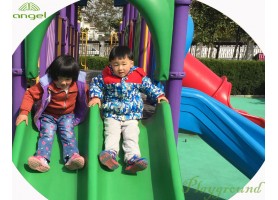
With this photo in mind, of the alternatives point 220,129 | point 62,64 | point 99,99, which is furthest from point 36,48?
point 220,129

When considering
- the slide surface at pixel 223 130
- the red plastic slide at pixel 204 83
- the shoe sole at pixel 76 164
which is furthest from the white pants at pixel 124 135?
the red plastic slide at pixel 204 83

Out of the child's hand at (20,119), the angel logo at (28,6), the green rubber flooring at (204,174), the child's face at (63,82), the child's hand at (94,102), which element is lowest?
the green rubber flooring at (204,174)

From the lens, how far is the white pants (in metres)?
2.93

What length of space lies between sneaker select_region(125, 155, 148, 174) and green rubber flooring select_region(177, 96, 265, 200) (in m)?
2.58

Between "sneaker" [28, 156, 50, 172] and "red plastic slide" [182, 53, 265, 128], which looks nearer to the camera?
"sneaker" [28, 156, 50, 172]

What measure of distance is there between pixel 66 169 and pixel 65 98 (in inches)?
24.3

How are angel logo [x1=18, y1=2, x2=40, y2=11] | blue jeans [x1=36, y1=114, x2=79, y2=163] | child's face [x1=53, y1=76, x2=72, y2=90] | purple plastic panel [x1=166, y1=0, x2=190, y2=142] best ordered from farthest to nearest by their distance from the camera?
angel logo [x1=18, y1=2, x2=40, y2=11]
purple plastic panel [x1=166, y1=0, x2=190, y2=142]
child's face [x1=53, y1=76, x2=72, y2=90]
blue jeans [x1=36, y1=114, x2=79, y2=163]

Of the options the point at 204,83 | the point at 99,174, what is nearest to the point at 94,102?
the point at 99,174

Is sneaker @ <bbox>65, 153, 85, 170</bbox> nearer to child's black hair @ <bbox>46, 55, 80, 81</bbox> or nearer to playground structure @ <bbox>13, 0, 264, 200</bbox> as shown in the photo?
playground structure @ <bbox>13, 0, 264, 200</bbox>

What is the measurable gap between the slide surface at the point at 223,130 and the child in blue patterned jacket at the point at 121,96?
29.9 inches

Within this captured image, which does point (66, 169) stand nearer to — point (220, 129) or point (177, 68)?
point (177, 68)

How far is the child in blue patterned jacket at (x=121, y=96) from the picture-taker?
3039 millimetres

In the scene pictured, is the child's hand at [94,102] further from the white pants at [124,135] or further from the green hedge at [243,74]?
the green hedge at [243,74]

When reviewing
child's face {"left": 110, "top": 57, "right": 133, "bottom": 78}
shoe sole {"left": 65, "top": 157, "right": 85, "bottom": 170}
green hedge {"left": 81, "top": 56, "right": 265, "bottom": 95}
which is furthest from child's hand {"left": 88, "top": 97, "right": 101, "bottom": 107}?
green hedge {"left": 81, "top": 56, "right": 265, "bottom": 95}
